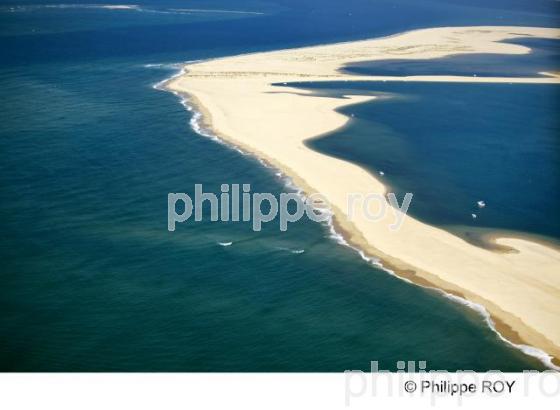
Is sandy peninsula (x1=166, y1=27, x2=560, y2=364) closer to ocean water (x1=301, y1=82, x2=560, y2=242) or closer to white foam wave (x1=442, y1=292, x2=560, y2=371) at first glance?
white foam wave (x1=442, y1=292, x2=560, y2=371)

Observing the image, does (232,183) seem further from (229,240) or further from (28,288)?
(28,288)

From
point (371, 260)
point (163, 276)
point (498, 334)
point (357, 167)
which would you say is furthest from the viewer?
point (357, 167)

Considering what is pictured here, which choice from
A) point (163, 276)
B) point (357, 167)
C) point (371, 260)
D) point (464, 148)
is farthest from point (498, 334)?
point (464, 148)

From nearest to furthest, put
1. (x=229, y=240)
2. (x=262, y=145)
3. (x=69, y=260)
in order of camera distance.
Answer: (x=69, y=260), (x=229, y=240), (x=262, y=145)

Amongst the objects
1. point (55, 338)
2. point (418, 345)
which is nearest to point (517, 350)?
point (418, 345)

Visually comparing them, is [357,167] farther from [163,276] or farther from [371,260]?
[163,276]

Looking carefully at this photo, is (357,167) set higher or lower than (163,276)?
higher

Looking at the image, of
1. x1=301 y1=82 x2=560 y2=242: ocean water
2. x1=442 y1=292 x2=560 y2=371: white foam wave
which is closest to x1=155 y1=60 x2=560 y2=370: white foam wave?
x1=442 y1=292 x2=560 y2=371: white foam wave
